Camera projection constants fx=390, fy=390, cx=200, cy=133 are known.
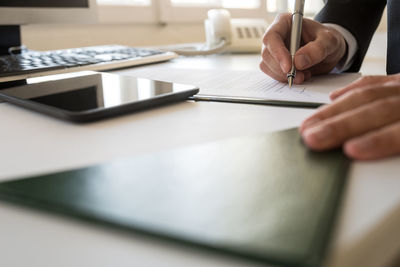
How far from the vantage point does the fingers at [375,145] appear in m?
0.27

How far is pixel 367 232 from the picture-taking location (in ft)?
0.60

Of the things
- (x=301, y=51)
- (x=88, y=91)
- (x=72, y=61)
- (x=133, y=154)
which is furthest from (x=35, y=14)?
(x=133, y=154)

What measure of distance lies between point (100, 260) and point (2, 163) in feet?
0.51

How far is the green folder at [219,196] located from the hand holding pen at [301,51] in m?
0.34

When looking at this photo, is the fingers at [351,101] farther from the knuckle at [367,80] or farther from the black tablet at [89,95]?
the black tablet at [89,95]

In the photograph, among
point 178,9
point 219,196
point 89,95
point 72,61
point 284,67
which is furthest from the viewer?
point 178,9

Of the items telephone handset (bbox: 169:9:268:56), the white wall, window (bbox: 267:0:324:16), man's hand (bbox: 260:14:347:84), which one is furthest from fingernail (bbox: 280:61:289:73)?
window (bbox: 267:0:324:16)

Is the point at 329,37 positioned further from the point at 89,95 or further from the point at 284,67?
the point at 89,95

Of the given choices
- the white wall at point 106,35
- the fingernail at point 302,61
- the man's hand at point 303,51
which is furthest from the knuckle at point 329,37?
the white wall at point 106,35

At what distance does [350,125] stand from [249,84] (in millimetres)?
319

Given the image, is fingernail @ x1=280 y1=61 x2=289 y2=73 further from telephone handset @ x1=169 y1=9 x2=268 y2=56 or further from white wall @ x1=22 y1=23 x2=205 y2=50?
white wall @ x1=22 y1=23 x2=205 y2=50

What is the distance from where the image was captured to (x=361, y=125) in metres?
0.30

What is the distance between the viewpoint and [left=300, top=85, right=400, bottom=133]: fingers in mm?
339

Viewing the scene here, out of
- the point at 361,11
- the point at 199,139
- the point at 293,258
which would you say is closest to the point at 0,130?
the point at 199,139
